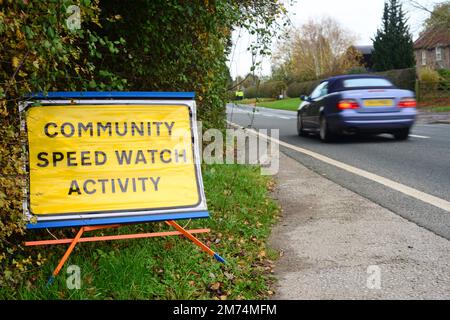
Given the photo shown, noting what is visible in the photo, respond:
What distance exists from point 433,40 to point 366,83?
50787 mm

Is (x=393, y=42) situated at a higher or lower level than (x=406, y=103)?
higher

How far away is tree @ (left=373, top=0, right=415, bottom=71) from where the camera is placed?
4672 cm

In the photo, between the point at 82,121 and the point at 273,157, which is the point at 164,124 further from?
the point at 273,157

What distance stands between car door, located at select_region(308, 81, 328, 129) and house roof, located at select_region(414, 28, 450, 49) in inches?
1823

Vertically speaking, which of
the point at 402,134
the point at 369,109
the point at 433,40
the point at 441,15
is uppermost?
the point at 433,40

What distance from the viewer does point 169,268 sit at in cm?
349

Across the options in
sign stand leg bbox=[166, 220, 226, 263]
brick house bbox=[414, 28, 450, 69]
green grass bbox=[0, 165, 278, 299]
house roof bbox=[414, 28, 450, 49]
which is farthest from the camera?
house roof bbox=[414, 28, 450, 49]

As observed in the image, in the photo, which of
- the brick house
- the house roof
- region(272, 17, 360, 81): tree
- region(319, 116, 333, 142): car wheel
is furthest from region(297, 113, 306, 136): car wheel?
region(272, 17, 360, 81): tree

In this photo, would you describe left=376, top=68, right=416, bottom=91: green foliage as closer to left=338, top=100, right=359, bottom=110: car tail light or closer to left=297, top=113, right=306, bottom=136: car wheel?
left=297, top=113, right=306, bottom=136: car wheel

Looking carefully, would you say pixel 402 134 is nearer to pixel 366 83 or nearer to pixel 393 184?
pixel 366 83

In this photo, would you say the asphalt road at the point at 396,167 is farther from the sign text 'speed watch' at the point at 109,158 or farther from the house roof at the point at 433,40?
the house roof at the point at 433,40

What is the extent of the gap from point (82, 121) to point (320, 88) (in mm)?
10025

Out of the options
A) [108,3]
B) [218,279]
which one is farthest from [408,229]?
[108,3]

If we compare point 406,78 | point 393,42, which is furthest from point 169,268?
point 393,42
